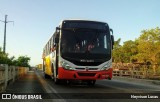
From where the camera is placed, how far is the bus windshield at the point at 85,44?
19.2 metres

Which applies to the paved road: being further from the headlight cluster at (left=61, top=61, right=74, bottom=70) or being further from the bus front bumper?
the headlight cluster at (left=61, top=61, right=74, bottom=70)

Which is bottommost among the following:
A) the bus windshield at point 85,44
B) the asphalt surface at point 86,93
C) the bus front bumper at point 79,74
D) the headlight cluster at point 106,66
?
the asphalt surface at point 86,93

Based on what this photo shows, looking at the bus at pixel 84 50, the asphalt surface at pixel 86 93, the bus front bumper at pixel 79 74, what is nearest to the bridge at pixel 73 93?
the asphalt surface at pixel 86 93

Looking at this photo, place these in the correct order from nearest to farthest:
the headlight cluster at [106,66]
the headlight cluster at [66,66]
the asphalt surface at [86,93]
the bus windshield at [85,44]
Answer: the asphalt surface at [86,93]
the headlight cluster at [66,66]
the bus windshield at [85,44]
the headlight cluster at [106,66]

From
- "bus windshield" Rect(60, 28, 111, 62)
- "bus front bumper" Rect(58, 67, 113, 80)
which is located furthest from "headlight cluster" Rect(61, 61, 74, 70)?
"bus windshield" Rect(60, 28, 111, 62)

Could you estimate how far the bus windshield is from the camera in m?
19.2

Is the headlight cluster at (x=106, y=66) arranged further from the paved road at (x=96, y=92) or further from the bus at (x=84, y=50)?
the paved road at (x=96, y=92)

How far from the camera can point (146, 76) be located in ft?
128

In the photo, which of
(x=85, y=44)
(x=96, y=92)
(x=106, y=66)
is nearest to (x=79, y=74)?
(x=106, y=66)

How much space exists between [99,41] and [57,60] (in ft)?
8.29

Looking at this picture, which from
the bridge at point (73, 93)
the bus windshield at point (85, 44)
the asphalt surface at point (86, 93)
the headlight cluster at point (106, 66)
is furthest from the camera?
the headlight cluster at point (106, 66)

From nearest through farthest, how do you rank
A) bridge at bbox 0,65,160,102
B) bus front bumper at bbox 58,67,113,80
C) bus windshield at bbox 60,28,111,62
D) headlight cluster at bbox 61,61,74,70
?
bridge at bbox 0,65,160,102 → bus front bumper at bbox 58,67,113,80 → headlight cluster at bbox 61,61,74,70 → bus windshield at bbox 60,28,111,62

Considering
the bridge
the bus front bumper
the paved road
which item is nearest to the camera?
the bridge

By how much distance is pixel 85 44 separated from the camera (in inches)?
766
